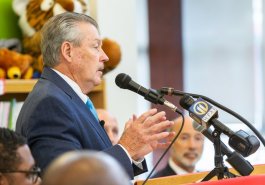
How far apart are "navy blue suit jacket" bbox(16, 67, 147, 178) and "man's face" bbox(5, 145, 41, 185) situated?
0.68ft

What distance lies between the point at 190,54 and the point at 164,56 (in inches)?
7.4

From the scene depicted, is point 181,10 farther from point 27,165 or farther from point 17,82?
point 27,165

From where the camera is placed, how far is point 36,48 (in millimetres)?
2953

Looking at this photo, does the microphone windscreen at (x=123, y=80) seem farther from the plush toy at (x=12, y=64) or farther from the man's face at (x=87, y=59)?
the plush toy at (x=12, y=64)

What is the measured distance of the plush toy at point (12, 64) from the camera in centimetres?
281

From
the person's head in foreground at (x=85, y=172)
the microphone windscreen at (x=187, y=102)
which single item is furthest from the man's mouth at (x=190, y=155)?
the person's head in foreground at (x=85, y=172)

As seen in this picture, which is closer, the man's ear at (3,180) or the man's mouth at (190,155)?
the man's ear at (3,180)

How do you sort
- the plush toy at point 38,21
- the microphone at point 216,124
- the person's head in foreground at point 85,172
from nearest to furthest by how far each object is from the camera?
the person's head in foreground at point 85,172
the microphone at point 216,124
the plush toy at point 38,21

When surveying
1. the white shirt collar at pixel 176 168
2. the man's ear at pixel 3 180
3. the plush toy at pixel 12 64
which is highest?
the plush toy at pixel 12 64

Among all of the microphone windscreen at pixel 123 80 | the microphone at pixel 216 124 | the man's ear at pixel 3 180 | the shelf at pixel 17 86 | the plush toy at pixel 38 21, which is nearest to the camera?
the man's ear at pixel 3 180

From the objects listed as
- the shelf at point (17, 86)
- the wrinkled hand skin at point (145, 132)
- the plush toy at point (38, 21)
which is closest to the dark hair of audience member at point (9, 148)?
the wrinkled hand skin at point (145, 132)

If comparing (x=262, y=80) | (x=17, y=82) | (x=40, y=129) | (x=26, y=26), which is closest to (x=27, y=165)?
(x=40, y=129)

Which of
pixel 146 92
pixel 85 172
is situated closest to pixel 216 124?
pixel 146 92

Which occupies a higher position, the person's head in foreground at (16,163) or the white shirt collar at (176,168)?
the person's head in foreground at (16,163)
